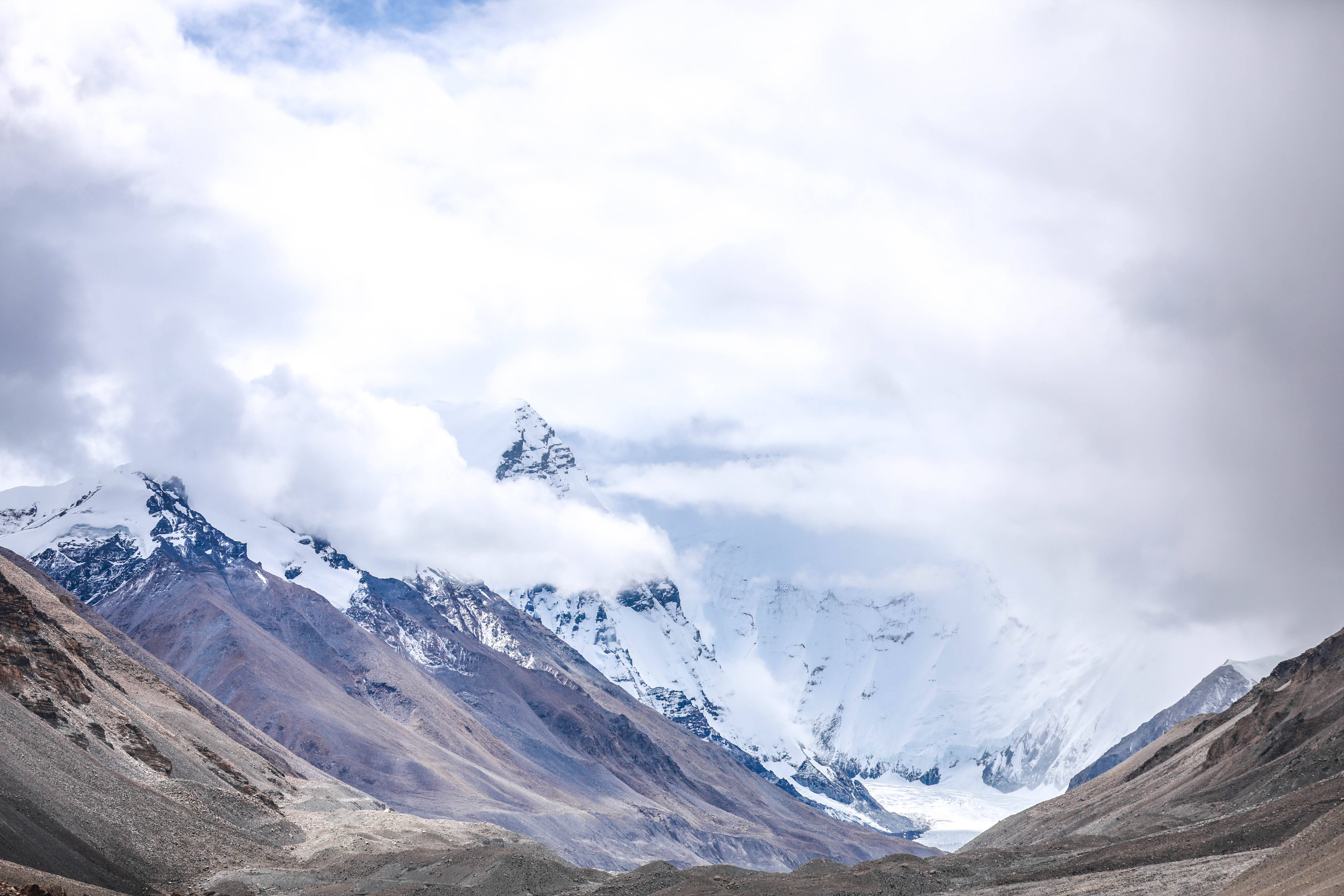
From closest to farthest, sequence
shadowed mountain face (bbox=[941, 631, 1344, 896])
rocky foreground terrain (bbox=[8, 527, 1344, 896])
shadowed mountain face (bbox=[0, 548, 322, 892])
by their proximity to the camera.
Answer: shadowed mountain face (bbox=[941, 631, 1344, 896]) < rocky foreground terrain (bbox=[8, 527, 1344, 896]) < shadowed mountain face (bbox=[0, 548, 322, 892])

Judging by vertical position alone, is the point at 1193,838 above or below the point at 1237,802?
below

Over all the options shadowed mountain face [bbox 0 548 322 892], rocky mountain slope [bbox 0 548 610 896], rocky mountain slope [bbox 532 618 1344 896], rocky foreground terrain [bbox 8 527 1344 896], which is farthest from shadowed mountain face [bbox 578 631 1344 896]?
shadowed mountain face [bbox 0 548 322 892]

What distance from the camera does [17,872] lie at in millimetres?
63625

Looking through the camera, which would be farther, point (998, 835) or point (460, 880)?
point (998, 835)

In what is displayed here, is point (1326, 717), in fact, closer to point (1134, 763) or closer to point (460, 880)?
point (1134, 763)

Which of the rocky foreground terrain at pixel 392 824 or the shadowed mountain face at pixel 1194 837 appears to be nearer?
the shadowed mountain face at pixel 1194 837

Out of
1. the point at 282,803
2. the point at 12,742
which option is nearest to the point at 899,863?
the point at 12,742

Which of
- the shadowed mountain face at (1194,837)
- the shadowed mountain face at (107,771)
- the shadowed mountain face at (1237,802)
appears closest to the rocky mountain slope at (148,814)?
the shadowed mountain face at (107,771)

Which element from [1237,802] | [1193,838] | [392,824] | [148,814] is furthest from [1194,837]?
[392,824]

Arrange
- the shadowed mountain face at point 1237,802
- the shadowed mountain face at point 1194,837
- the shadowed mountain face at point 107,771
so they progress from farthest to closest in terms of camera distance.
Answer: the shadowed mountain face at point 107,771
the shadowed mountain face at point 1194,837
the shadowed mountain face at point 1237,802

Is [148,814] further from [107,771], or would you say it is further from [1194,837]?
[1194,837]

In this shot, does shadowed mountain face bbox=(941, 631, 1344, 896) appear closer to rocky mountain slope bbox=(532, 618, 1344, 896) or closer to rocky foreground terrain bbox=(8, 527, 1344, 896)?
rocky mountain slope bbox=(532, 618, 1344, 896)

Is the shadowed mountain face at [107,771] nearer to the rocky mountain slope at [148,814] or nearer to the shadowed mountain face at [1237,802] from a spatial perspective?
the rocky mountain slope at [148,814]

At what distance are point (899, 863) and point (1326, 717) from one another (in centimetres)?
5673
